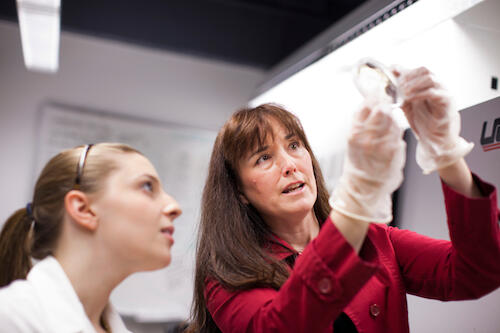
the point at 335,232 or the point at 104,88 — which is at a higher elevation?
the point at 104,88

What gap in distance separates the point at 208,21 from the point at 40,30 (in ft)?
3.67

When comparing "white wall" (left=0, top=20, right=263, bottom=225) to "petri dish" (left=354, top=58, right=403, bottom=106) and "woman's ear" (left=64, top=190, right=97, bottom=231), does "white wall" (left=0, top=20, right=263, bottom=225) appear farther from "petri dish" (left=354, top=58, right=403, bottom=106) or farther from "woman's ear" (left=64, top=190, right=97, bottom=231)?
"petri dish" (left=354, top=58, right=403, bottom=106)

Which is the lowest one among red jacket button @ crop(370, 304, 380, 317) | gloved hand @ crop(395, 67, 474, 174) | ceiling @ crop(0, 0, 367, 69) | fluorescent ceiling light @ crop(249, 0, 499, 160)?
red jacket button @ crop(370, 304, 380, 317)

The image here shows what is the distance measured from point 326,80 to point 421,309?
113 centimetres

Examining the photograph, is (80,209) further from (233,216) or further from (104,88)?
(104,88)

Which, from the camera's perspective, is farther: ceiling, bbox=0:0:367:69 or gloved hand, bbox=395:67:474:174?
ceiling, bbox=0:0:367:69

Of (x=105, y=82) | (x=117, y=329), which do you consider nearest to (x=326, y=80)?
(x=117, y=329)

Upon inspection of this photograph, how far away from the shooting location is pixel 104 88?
3615 mm

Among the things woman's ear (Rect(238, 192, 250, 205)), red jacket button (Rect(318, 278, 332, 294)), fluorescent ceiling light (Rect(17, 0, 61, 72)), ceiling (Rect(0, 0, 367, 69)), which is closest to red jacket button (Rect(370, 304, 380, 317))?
red jacket button (Rect(318, 278, 332, 294))

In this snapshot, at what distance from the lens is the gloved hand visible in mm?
1067

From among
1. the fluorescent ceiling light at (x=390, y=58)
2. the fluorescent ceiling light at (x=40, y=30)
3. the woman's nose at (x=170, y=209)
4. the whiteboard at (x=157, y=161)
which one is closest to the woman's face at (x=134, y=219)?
the woman's nose at (x=170, y=209)

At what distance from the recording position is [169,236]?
1.24 metres

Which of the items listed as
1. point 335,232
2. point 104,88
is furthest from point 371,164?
point 104,88

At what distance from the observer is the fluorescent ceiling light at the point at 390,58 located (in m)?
1.67
